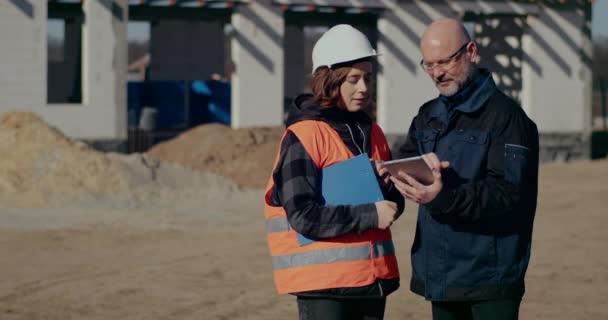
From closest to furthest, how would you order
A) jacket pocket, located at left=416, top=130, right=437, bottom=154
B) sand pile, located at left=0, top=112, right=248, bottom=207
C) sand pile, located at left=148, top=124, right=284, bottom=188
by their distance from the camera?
jacket pocket, located at left=416, top=130, right=437, bottom=154 < sand pile, located at left=0, top=112, right=248, bottom=207 < sand pile, located at left=148, top=124, right=284, bottom=188

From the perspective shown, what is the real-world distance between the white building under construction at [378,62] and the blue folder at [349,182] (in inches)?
546

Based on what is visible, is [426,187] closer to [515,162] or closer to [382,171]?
[382,171]

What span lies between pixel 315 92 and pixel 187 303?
4.87 meters

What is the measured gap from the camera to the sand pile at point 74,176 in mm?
14445

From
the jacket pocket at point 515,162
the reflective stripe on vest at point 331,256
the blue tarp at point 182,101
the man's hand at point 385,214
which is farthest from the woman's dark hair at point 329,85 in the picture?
the blue tarp at point 182,101

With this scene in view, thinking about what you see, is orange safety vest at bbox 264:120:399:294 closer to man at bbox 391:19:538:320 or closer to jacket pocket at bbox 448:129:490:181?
man at bbox 391:19:538:320

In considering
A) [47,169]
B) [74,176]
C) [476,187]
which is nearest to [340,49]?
[476,187]

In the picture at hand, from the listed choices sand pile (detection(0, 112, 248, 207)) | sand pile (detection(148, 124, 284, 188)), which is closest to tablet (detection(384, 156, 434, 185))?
sand pile (detection(0, 112, 248, 207))

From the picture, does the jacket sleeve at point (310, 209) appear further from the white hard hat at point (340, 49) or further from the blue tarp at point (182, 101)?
the blue tarp at point (182, 101)

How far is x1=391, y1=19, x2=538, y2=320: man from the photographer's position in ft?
11.8

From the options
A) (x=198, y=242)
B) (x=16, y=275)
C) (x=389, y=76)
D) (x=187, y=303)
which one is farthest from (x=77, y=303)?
→ (x=389, y=76)

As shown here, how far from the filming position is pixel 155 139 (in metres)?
21.6

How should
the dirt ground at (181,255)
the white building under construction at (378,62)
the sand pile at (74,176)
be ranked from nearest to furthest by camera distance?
1. the dirt ground at (181,255)
2. the sand pile at (74,176)
3. the white building under construction at (378,62)

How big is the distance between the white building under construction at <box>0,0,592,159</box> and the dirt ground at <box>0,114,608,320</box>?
238 cm
